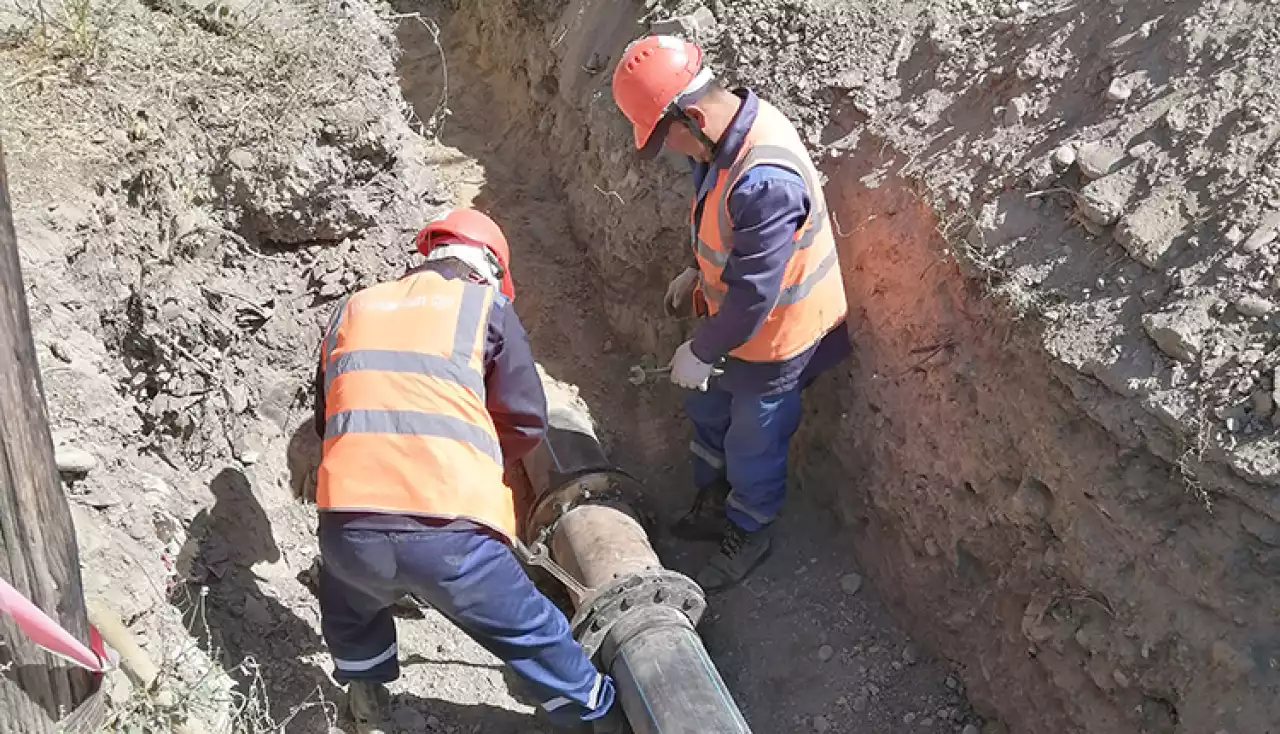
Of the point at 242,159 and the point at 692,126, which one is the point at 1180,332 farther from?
the point at 242,159

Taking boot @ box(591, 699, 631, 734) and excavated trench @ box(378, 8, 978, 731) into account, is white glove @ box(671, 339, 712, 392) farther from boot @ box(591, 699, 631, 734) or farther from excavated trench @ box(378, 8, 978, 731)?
boot @ box(591, 699, 631, 734)

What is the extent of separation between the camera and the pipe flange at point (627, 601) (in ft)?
11.7

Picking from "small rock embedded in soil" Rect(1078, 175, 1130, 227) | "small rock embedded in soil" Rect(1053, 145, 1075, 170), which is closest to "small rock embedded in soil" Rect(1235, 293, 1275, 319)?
"small rock embedded in soil" Rect(1078, 175, 1130, 227)

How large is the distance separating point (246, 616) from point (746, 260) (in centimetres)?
206

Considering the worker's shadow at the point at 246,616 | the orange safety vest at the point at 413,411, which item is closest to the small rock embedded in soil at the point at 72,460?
the worker's shadow at the point at 246,616

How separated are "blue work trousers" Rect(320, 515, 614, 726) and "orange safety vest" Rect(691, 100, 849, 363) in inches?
47.2

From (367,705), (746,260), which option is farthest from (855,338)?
(367,705)

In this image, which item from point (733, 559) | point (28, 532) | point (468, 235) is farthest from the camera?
point (733, 559)

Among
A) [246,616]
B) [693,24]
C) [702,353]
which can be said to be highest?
[693,24]

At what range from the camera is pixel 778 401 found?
151 inches

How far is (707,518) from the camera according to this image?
14.2 ft

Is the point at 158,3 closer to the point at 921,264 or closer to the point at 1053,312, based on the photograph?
the point at 921,264

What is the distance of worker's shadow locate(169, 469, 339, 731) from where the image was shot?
333 centimetres

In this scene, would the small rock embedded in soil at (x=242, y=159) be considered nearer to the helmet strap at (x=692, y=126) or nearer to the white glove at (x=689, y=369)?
the helmet strap at (x=692, y=126)
